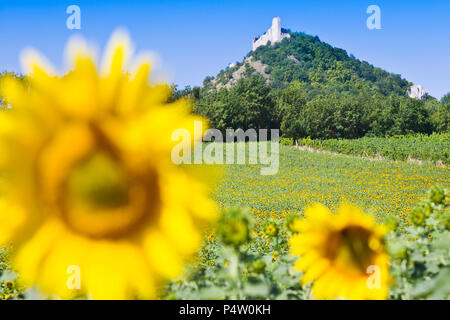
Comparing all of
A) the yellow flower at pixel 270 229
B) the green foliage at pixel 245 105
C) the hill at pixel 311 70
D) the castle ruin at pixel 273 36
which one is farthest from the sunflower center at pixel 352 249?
the castle ruin at pixel 273 36

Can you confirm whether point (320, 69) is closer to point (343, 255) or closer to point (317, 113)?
point (317, 113)

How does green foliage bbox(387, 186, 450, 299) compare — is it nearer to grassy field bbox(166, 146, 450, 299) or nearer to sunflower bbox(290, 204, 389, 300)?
grassy field bbox(166, 146, 450, 299)

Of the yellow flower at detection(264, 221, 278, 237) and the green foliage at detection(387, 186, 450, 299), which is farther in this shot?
the yellow flower at detection(264, 221, 278, 237)

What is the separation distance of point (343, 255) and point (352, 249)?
0.02m

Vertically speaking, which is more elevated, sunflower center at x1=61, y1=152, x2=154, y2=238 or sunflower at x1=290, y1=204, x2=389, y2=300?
sunflower center at x1=61, y1=152, x2=154, y2=238

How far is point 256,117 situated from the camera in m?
53.4

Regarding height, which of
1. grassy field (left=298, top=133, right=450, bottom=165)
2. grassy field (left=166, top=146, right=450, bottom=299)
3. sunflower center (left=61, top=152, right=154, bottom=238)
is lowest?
grassy field (left=166, top=146, right=450, bottom=299)

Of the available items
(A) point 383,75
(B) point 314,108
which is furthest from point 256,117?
(A) point 383,75

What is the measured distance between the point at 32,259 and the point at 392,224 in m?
1.17

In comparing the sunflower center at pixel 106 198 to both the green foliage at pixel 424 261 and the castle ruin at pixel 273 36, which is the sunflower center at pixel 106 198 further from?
the castle ruin at pixel 273 36

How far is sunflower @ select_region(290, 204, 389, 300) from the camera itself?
Answer: 0.72 m

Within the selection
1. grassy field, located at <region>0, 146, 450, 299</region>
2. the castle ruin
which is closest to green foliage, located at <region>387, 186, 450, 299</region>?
grassy field, located at <region>0, 146, 450, 299</region>

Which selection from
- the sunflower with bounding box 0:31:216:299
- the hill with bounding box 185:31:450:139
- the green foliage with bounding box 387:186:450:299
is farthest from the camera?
the hill with bounding box 185:31:450:139
